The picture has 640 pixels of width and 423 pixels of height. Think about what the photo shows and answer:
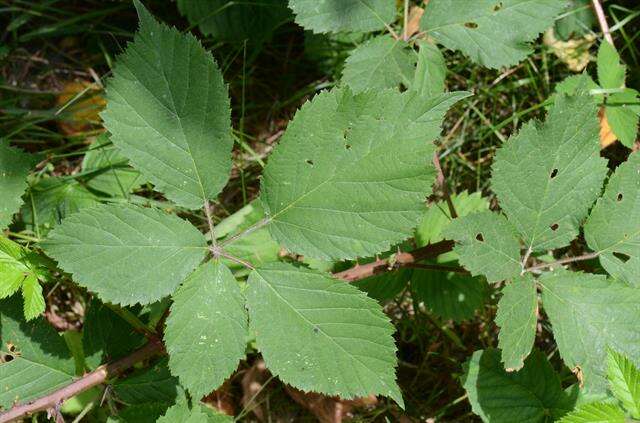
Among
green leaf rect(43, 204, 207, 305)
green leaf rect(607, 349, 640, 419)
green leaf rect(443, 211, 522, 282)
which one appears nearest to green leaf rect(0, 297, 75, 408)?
green leaf rect(43, 204, 207, 305)

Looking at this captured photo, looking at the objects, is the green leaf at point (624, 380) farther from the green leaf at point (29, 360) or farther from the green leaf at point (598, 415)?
the green leaf at point (29, 360)

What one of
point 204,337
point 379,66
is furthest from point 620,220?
point 204,337

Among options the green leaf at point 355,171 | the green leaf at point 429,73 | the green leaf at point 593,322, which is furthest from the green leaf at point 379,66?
the green leaf at point 593,322

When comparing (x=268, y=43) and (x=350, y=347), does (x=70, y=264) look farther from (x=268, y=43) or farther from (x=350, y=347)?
(x=268, y=43)

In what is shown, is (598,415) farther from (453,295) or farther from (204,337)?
(204,337)

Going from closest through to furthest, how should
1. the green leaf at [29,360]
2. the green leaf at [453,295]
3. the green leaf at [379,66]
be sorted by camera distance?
the green leaf at [29,360]
the green leaf at [379,66]
the green leaf at [453,295]

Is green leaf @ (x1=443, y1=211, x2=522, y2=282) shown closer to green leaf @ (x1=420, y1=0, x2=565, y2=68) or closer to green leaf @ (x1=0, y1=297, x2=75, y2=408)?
green leaf @ (x1=420, y1=0, x2=565, y2=68)
